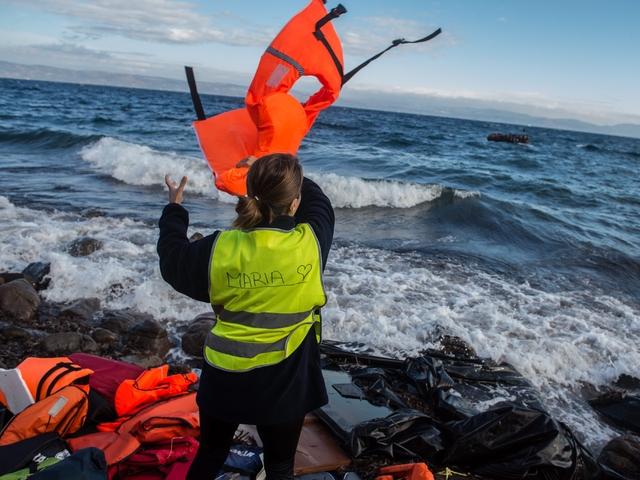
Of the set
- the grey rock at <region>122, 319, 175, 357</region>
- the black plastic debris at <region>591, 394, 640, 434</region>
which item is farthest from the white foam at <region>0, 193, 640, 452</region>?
the grey rock at <region>122, 319, 175, 357</region>

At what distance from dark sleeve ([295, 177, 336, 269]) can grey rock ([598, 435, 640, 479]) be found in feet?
10.2

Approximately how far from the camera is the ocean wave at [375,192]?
538 inches

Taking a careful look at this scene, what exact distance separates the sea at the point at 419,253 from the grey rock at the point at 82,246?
0.36 feet

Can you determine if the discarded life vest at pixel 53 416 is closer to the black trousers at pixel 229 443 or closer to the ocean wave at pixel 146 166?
the black trousers at pixel 229 443

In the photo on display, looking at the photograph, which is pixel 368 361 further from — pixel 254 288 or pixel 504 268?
pixel 504 268

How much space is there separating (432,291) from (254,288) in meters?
5.68

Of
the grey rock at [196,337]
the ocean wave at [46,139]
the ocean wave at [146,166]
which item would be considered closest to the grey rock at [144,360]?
the grey rock at [196,337]

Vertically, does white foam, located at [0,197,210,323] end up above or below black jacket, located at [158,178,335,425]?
below

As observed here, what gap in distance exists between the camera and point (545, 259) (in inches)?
375

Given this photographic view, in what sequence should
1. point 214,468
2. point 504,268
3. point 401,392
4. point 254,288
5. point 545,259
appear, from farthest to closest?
point 545,259
point 504,268
point 401,392
point 214,468
point 254,288

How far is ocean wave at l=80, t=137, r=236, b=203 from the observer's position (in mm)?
14391

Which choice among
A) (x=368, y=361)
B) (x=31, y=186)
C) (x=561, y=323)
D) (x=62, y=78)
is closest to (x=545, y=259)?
(x=561, y=323)

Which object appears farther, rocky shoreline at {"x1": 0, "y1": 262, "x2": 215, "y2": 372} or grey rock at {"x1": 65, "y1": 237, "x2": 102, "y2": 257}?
grey rock at {"x1": 65, "y1": 237, "x2": 102, "y2": 257}

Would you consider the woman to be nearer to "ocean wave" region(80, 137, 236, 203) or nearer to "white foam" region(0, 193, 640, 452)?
"white foam" region(0, 193, 640, 452)
